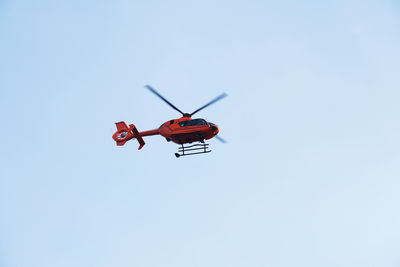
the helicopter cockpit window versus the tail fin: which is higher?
the tail fin

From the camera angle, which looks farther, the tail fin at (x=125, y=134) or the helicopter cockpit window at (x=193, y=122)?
the tail fin at (x=125, y=134)

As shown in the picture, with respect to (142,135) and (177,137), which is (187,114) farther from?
(142,135)

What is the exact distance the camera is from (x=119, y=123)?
102 ft

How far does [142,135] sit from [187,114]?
4014mm

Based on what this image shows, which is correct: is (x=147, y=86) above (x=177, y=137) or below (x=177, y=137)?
above

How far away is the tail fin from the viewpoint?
3047cm

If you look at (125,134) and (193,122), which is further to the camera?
(125,134)

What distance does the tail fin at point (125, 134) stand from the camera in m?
30.5

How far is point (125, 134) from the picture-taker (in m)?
30.7

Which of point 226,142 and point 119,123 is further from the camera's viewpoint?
point 119,123

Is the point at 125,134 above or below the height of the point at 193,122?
above

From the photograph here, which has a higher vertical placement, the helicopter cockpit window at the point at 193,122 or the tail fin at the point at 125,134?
the tail fin at the point at 125,134

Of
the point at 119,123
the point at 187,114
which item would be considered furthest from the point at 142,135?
the point at 187,114

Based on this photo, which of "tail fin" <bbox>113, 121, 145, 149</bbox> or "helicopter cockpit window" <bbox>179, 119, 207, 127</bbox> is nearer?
"helicopter cockpit window" <bbox>179, 119, 207, 127</bbox>
